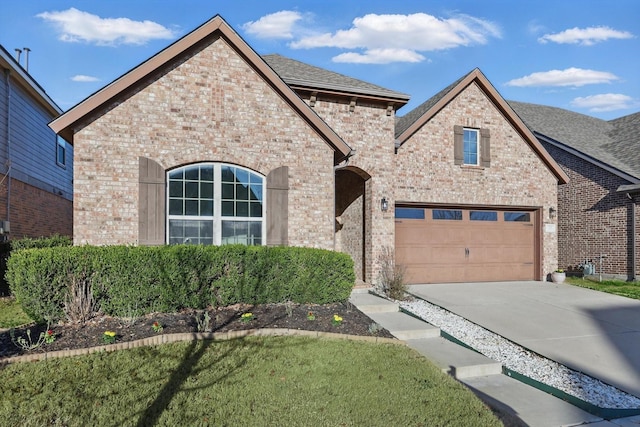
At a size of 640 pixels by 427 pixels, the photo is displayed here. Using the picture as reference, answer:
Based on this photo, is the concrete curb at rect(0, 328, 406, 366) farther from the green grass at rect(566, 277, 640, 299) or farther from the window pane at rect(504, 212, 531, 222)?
the window pane at rect(504, 212, 531, 222)

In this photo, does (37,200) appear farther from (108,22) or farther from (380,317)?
(380,317)

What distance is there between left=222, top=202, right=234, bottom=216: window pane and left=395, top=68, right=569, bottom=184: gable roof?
577 cm

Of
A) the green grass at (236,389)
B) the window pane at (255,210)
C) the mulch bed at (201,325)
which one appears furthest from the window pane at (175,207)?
the green grass at (236,389)

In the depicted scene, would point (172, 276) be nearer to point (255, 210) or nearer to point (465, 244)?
point (255, 210)

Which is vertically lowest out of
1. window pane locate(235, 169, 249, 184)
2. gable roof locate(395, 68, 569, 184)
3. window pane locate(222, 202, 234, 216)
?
window pane locate(222, 202, 234, 216)

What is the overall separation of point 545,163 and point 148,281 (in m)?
13.3

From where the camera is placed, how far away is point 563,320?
8047 millimetres

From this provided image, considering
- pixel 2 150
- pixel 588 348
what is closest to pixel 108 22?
pixel 2 150

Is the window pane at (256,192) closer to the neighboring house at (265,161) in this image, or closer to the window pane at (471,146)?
the neighboring house at (265,161)

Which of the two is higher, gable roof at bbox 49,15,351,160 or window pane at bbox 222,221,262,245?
gable roof at bbox 49,15,351,160

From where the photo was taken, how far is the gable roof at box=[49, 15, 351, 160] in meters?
7.51

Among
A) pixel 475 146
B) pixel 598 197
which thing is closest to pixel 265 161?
pixel 475 146

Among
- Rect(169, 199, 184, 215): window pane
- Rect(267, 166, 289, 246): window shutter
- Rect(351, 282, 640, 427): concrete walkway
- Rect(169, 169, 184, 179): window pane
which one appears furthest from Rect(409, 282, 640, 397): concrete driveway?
Rect(169, 169, 184, 179): window pane

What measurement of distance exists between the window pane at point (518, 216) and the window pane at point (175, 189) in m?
10.8
